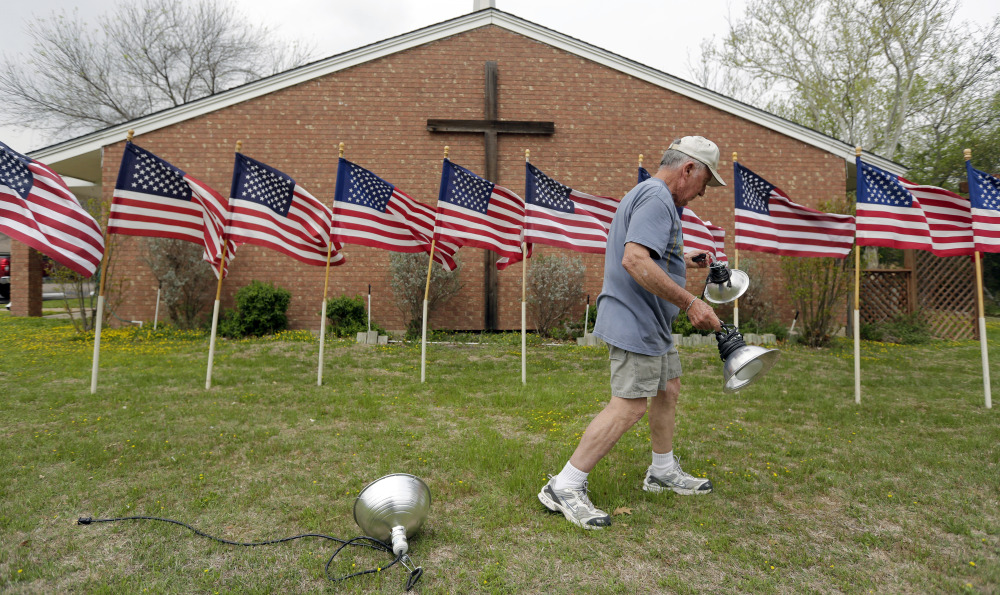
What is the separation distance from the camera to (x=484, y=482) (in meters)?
3.96

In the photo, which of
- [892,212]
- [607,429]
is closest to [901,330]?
[892,212]

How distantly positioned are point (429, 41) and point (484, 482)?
11068 millimetres

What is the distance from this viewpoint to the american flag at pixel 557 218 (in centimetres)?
762

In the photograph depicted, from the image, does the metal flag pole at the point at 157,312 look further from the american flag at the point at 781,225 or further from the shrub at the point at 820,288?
the shrub at the point at 820,288

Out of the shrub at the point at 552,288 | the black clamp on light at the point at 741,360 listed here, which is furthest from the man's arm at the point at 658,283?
the shrub at the point at 552,288

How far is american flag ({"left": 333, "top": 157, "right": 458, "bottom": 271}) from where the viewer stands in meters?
7.22

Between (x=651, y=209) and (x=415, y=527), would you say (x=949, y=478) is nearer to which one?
(x=651, y=209)

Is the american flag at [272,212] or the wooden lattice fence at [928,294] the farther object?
the wooden lattice fence at [928,294]

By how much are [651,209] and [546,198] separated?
466 cm

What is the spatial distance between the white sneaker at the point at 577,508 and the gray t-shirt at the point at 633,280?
920 mm

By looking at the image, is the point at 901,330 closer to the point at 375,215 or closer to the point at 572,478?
the point at 375,215

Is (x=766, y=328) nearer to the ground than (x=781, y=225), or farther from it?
nearer to the ground

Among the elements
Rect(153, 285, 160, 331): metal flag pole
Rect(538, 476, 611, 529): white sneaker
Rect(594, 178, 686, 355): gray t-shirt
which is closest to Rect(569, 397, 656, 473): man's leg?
Rect(538, 476, 611, 529): white sneaker

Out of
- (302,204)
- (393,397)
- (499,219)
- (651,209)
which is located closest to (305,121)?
(302,204)
